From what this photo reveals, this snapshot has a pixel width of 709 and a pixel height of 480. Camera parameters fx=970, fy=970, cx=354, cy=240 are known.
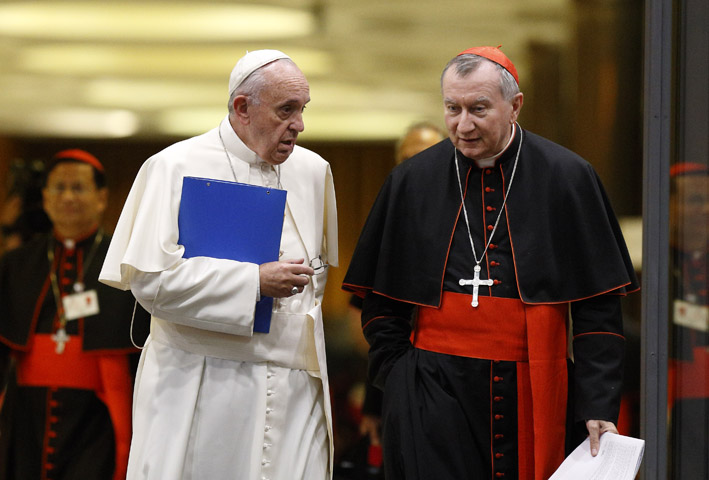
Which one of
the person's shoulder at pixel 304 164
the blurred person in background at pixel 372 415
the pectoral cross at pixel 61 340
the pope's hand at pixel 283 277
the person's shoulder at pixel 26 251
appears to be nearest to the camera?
the pope's hand at pixel 283 277

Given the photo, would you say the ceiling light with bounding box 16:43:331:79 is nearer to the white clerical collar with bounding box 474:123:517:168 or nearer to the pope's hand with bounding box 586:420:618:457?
the white clerical collar with bounding box 474:123:517:168

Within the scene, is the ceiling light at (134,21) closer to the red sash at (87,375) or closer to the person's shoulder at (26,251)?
the person's shoulder at (26,251)

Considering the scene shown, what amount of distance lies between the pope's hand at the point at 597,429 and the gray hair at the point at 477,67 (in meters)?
1.08

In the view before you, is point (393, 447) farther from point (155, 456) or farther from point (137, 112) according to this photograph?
point (137, 112)

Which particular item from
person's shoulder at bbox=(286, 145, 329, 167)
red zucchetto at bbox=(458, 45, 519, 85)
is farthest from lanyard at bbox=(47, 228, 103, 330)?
red zucchetto at bbox=(458, 45, 519, 85)

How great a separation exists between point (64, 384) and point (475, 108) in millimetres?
2628

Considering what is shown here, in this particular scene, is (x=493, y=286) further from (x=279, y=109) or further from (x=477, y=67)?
(x=279, y=109)

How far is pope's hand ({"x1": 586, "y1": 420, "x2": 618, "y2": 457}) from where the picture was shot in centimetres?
308

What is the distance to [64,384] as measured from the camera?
470 cm

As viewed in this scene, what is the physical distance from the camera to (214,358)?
3.19 metres

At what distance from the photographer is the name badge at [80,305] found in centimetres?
471

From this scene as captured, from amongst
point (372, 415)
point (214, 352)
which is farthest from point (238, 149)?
point (372, 415)

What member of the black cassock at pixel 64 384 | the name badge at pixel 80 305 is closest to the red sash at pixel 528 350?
the black cassock at pixel 64 384

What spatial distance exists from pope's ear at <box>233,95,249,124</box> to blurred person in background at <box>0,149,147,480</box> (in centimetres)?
171
